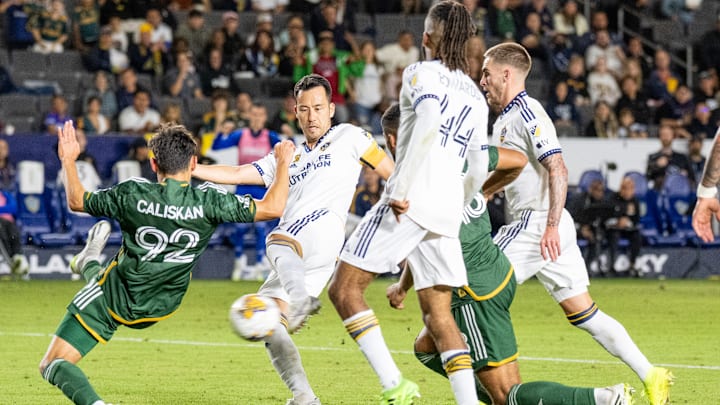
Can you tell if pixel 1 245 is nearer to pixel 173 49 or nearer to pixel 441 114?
pixel 173 49

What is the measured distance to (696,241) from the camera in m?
20.7

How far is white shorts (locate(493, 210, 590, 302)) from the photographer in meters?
8.02

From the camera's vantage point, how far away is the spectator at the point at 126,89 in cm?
2011

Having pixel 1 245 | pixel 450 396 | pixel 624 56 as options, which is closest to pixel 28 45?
pixel 1 245

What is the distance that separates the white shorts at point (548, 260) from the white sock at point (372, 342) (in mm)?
1502


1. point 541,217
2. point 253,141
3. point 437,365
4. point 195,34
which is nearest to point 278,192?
point 437,365

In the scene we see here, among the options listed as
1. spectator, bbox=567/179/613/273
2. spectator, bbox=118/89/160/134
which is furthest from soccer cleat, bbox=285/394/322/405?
spectator, bbox=567/179/613/273

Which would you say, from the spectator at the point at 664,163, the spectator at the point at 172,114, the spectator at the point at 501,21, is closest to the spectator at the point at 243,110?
the spectator at the point at 172,114

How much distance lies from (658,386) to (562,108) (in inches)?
585

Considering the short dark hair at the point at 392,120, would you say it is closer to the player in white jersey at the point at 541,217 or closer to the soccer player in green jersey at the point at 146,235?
the player in white jersey at the point at 541,217

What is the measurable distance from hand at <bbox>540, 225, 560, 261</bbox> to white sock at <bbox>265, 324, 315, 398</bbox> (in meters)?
1.62

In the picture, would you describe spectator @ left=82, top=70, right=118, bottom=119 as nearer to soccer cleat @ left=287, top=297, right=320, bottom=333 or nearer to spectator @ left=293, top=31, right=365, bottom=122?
spectator @ left=293, top=31, right=365, bottom=122

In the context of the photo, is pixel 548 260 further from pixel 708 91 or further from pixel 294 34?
pixel 708 91

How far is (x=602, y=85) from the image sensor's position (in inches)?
917
